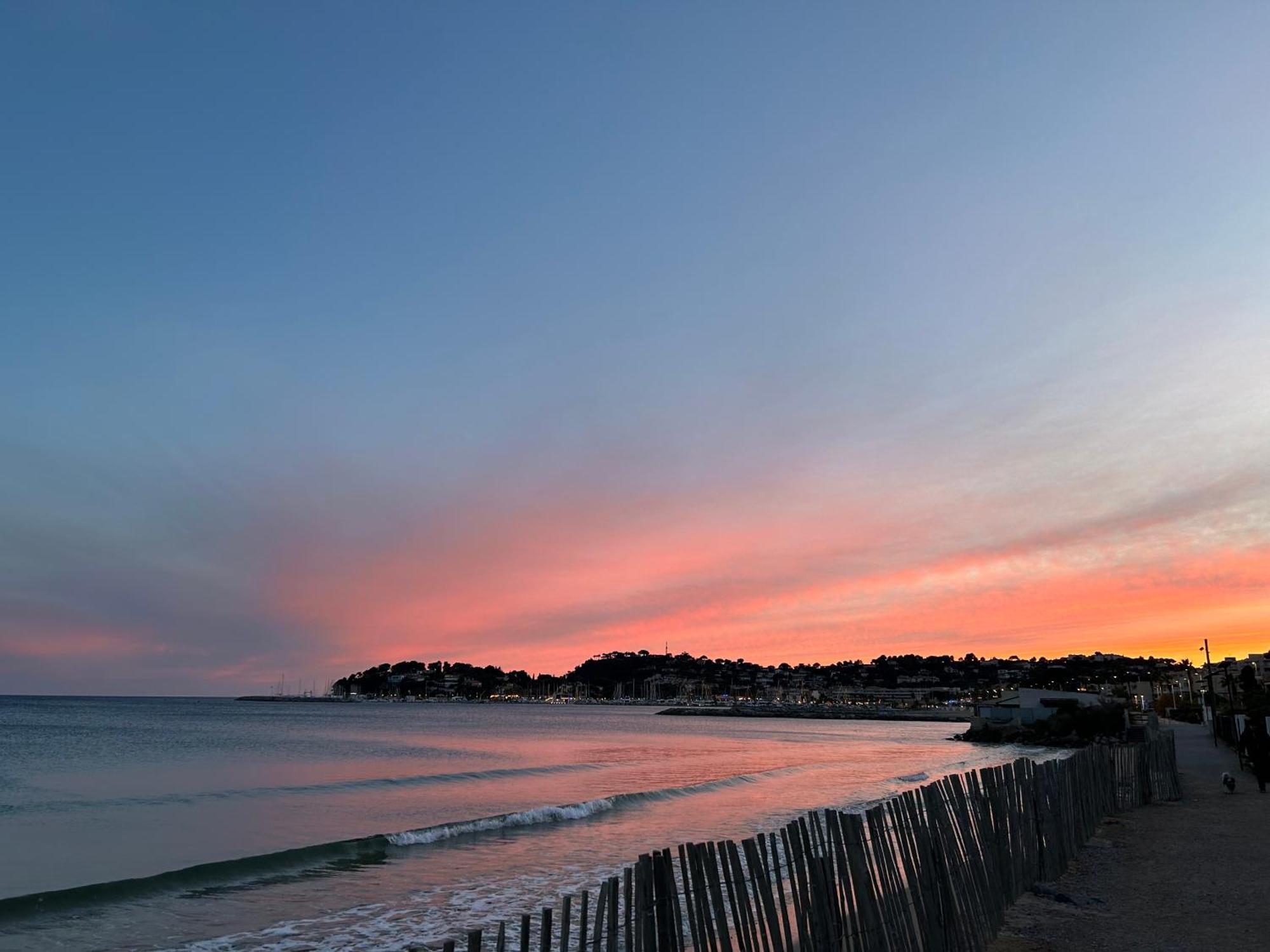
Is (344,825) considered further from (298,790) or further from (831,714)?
(831,714)

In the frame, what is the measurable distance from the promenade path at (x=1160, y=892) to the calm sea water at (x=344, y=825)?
7.31m

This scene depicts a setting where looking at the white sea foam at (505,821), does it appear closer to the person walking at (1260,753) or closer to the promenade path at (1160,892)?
the promenade path at (1160,892)

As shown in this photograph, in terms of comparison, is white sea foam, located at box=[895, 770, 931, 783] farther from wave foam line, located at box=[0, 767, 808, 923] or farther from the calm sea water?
wave foam line, located at box=[0, 767, 808, 923]

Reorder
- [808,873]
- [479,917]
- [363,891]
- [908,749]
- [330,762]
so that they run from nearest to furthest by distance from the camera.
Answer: [808,873] < [479,917] < [363,891] < [330,762] < [908,749]

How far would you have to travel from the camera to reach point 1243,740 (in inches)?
1024

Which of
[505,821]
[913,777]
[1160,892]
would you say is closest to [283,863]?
[505,821]

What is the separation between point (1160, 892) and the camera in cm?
1122

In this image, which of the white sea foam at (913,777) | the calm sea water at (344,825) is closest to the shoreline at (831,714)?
the calm sea water at (344,825)

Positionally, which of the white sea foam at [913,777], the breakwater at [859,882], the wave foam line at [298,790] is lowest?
the white sea foam at [913,777]

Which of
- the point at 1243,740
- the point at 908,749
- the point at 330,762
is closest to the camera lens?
the point at 1243,740

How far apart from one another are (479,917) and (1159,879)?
376 inches

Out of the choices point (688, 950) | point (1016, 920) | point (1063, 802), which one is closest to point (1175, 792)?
point (1063, 802)

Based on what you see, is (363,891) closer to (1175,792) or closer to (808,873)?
(808,873)

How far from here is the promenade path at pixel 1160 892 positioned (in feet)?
29.9
